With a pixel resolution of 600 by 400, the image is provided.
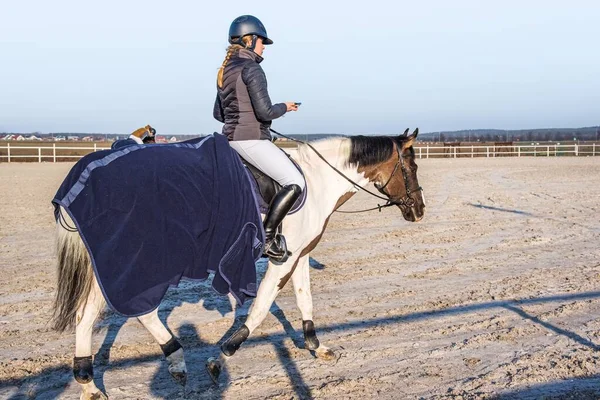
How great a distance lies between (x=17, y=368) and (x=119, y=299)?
145cm

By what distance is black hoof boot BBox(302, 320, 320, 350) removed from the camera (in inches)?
217

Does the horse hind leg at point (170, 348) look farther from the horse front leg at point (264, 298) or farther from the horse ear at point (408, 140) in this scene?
the horse ear at point (408, 140)

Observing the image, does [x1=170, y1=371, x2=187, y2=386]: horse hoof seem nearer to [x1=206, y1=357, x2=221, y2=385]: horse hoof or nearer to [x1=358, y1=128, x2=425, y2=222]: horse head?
[x1=206, y1=357, x2=221, y2=385]: horse hoof

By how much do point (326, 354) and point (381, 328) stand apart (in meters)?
1.00

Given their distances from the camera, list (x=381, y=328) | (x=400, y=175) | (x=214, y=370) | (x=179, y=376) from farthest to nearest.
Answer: (x=400, y=175) < (x=381, y=328) < (x=214, y=370) < (x=179, y=376)

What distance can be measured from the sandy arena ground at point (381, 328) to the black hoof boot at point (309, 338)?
0.11 metres

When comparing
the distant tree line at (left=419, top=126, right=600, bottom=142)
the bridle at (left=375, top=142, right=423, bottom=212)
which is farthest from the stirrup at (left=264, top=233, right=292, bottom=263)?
the distant tree line at (left=419, top=126, right=600, bottom=142)

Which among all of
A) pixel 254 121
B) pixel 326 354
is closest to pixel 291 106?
pixel 254 121

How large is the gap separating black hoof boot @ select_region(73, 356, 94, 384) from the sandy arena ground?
0.24 metres

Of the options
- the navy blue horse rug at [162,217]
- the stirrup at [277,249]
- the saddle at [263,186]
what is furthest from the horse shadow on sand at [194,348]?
the saddle at [263,186]

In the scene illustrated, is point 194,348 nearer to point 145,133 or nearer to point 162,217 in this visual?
point 162,217

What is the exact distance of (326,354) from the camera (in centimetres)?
542

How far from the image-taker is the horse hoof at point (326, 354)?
5.41 m

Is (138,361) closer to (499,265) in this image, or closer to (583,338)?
(583,338)
